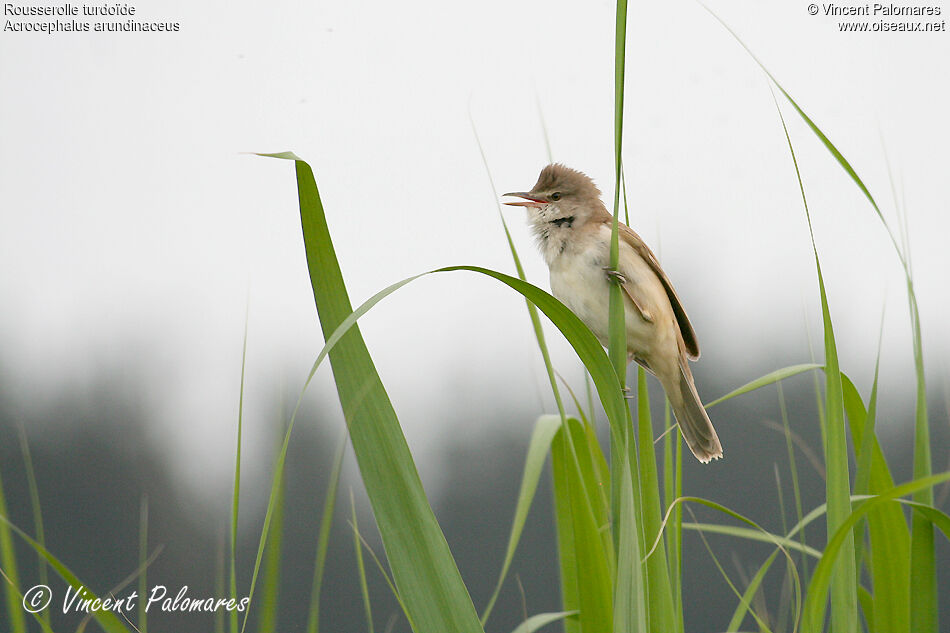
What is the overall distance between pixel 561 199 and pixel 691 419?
1.22ft

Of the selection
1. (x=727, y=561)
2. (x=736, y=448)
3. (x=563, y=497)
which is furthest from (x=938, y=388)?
(x=563, y=497)

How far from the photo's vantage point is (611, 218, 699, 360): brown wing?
91 centimetres

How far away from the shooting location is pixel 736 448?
4.26 feet

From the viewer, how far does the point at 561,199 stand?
3.23ft

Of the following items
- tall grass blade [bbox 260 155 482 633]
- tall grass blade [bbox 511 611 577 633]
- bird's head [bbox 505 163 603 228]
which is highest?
bird's head [bbox 505 163 603 228]

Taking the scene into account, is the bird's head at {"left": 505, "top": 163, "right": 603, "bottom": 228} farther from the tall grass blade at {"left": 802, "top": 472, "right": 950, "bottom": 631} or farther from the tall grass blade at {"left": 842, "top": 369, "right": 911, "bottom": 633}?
the tall grass blade at {"left": 802, "top": 472, "right": 950, "bottom": 631}

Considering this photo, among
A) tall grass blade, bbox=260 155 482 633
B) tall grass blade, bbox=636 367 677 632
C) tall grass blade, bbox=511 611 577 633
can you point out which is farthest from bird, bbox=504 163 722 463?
tall grass blade, bbox=260 155 482 633

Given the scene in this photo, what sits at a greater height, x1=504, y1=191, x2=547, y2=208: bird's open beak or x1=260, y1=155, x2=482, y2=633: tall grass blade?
x1=504, y1=191, x2=547, y2=208: bird's open beak

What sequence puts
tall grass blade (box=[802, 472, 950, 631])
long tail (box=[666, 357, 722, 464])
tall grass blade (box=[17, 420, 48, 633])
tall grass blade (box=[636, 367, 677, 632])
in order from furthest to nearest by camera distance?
tall grass blade (box=[17, 420, 48, 633]) < long tail (box=[666, 357, 722, 464]) < tall grass blade (box=[636, 367, 677, 632]) < tall grass blade (box=[802, 472, 950, 631])

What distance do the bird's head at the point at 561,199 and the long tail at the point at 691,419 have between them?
268 millimetres

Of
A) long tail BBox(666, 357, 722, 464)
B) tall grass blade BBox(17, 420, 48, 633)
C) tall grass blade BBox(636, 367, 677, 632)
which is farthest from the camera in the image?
tall grass blade BBox(17, 420, 48, 633)

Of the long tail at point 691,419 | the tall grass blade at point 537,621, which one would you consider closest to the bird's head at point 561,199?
the long tail at point 691,419

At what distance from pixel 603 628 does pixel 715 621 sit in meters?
0.77

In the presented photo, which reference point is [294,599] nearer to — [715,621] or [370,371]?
[715,621]
